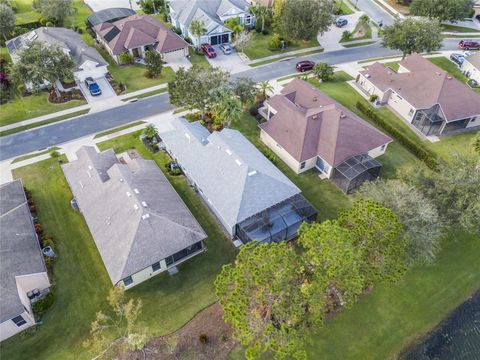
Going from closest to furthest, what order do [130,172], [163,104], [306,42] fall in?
[130,172] < [163,104] < [306,42]

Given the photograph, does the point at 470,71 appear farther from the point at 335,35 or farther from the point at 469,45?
the point at 335,35

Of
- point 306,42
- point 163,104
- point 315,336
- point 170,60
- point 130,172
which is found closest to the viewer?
point 315,336

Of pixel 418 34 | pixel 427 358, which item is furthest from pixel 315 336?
pixel 418 34

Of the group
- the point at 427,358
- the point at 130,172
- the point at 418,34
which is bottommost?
the point at 427,358

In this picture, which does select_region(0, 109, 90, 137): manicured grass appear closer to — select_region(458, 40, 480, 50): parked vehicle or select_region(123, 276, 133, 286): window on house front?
select_region(123, 276, 133, 286): window on house front

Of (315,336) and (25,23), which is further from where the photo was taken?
(25,23)

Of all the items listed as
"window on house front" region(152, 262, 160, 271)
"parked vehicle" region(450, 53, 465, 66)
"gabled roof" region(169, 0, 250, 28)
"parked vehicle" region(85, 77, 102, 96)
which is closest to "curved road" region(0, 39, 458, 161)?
"parked vehicle" region(85, 77, 102, 96)

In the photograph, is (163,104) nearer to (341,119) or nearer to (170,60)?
(170,60)
